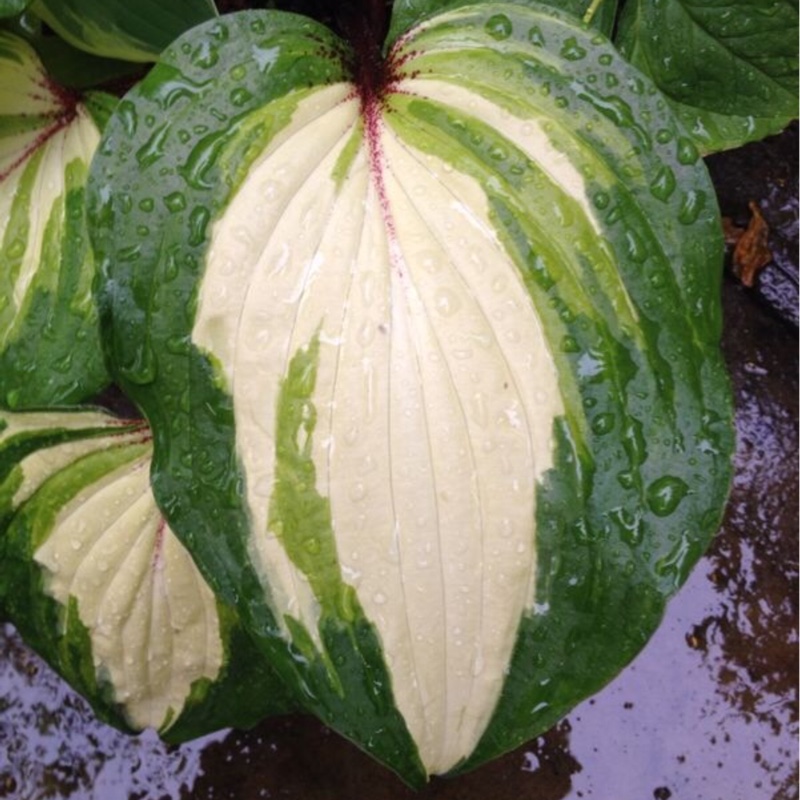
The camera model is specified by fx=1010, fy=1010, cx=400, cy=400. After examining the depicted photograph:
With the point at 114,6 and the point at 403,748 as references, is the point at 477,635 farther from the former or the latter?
the point at 114,6

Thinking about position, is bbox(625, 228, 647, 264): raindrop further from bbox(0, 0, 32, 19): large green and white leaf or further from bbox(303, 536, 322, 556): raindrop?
bbox(0, 0, 32, 19): large green and white leaf

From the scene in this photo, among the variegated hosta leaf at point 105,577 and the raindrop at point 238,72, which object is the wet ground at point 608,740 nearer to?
the variegated hosta leaf at point 105,577

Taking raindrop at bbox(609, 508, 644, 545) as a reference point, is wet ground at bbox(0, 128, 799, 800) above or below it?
below

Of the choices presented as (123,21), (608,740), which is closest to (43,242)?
(123,21)

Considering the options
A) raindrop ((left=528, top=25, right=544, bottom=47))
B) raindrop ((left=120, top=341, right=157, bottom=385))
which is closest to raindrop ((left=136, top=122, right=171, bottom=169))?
raindrop ((left=120, top=341, right=157, bottom=385))

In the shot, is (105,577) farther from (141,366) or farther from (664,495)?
(664,495)

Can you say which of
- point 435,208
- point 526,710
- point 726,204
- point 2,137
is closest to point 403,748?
point 526,710
